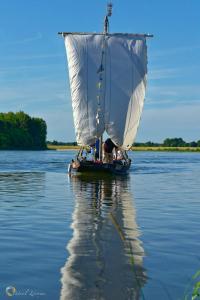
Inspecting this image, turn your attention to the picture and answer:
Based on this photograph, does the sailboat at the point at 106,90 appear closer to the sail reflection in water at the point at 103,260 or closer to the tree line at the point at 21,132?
the sail reflection in water at the point at 103,260

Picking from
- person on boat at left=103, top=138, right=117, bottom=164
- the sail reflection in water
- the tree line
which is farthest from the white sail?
the tree line

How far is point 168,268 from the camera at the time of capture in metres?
9.61

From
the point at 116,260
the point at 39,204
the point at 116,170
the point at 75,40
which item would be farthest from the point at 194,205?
the point at 75,40

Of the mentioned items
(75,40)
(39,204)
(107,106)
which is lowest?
(39,204)

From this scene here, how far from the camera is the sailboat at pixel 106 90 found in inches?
1719

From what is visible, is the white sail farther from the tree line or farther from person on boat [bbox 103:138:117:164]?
the tree line

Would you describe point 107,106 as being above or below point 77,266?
above

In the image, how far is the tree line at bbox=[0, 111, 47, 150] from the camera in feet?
505

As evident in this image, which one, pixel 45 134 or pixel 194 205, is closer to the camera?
pixel 194 205

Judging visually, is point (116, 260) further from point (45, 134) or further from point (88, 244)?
point (45, 134)

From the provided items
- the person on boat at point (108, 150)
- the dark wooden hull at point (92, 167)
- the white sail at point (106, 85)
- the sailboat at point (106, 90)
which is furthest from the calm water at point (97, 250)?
the white sail at point (106, 85)

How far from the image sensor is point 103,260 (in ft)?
33.3

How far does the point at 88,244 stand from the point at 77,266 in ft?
7.53

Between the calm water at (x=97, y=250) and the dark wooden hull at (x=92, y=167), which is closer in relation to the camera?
the calm water at (x=97, y=250)
